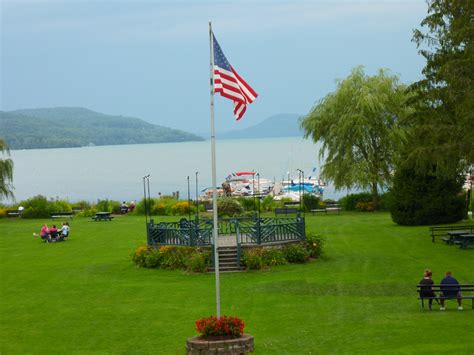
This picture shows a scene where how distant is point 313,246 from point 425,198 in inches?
549

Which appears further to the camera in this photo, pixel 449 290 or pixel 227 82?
pixel 449 290

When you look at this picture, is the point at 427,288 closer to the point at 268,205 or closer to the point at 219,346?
the point at 219,346

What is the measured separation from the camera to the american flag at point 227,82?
826 inches

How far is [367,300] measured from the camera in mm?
27906

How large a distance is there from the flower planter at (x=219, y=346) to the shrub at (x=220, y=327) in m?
0.30

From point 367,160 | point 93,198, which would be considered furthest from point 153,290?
point 93,198

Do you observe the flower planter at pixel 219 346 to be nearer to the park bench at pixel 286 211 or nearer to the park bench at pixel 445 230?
the park bench at pixel 445 230

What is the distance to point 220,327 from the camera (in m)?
20.6

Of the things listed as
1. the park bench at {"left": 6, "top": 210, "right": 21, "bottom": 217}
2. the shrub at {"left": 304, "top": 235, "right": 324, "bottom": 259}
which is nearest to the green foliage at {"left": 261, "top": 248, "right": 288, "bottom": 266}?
the shrub at {"left": 304, "top": 235, "right": 324, "bottom": 259}

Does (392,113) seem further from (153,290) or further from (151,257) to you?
(153,290)

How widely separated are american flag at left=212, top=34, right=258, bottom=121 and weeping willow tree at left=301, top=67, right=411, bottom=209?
141 feet

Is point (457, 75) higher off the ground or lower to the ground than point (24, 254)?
higher

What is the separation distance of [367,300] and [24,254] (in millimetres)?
22787

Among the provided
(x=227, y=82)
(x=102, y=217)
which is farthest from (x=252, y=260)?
(x=102, y=217)
